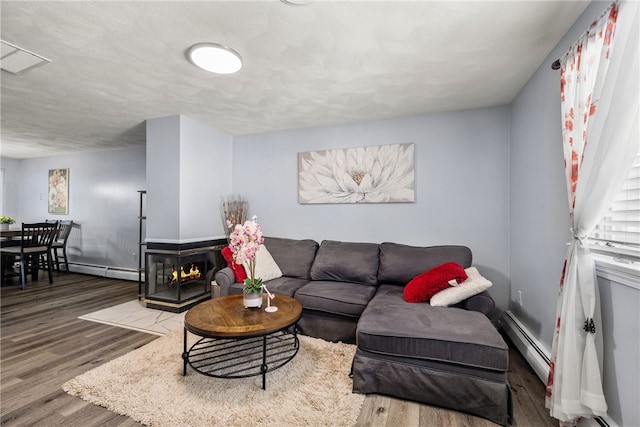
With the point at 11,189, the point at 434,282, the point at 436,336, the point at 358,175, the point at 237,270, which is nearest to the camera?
the point at 436,336

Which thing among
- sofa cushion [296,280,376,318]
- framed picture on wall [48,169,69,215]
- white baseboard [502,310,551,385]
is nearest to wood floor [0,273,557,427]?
white baseboard [502,310,551,385]

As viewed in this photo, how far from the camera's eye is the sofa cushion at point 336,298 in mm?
2449

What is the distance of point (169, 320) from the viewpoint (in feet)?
10.2

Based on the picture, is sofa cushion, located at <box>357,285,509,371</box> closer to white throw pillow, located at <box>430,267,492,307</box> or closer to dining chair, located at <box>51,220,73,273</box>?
white throw pillow, located at <box>430,267,492,307</box>

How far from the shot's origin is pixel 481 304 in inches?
83.7

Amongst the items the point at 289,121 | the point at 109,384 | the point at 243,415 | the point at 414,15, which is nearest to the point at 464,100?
the point at 414,15

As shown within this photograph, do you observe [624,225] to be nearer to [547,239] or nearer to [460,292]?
[547,239]

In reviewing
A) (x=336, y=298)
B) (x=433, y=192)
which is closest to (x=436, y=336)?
(x=336, y=298)

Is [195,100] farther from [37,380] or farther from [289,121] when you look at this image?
[37,380]

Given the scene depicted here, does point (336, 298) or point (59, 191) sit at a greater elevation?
point (59, 191)

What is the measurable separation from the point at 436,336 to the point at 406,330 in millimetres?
180

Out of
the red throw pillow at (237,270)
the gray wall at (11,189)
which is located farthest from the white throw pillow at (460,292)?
the gray wall at (11,189)

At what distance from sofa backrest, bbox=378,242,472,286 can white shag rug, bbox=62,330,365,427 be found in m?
0.95

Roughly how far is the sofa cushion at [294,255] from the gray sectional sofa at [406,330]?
0.69 ft
